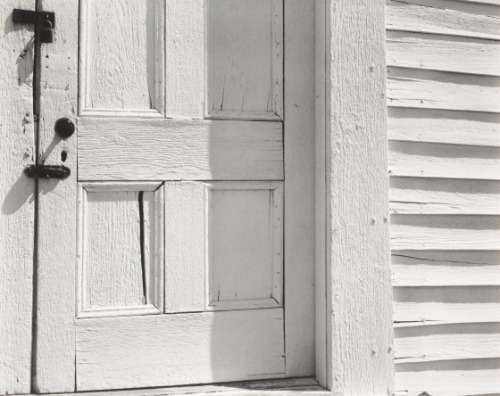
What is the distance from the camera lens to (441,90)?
2053 millimetres

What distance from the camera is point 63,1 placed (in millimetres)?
1833

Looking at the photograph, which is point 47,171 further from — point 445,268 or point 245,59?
point 445,268

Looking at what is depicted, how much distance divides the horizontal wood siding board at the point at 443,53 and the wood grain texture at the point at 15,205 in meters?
1.32

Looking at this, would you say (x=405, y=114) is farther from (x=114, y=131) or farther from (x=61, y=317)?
(x=61, y=317)

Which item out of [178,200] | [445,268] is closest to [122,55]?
[178,200]

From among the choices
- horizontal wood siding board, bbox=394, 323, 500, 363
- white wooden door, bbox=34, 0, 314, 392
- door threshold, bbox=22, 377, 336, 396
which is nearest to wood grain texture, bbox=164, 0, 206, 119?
white wooden door, bbox=34, 0, 314, 392

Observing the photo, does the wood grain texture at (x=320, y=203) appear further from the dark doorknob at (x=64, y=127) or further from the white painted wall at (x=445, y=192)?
the dark doorknob at (x=64, y=127)

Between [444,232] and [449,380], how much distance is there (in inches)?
22.7

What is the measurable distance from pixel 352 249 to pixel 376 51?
74 centimetres

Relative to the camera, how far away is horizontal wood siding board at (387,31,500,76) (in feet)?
6.58

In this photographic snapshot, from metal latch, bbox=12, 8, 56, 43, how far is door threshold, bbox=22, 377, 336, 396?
4.01 ft

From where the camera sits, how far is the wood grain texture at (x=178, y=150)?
1835mm

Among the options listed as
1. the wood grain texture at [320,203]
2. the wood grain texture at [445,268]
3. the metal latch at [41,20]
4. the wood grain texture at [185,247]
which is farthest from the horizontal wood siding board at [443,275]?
the metal latch at [41,20]

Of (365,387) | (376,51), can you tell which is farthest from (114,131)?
(365,387)
